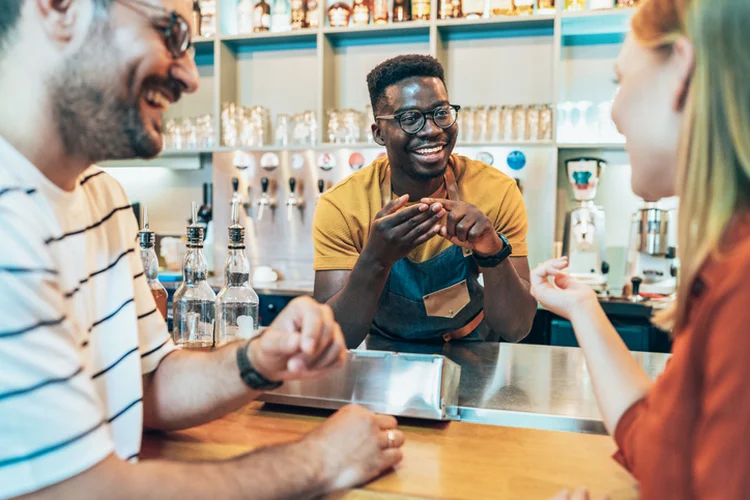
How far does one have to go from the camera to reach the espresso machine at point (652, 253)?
318 cm

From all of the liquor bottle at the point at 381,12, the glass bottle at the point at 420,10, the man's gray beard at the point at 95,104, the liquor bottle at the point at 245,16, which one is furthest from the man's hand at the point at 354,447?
the liquor bottle at the point at 245,16

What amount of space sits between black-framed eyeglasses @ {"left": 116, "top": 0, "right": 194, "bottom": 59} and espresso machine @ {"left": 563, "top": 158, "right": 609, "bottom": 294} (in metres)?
2.75

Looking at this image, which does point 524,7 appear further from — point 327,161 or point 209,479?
point 209,479

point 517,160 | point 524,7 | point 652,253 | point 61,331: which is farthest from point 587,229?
point 61,331

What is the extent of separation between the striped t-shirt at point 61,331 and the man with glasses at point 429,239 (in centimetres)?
91

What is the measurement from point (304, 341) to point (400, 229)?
2.72ft

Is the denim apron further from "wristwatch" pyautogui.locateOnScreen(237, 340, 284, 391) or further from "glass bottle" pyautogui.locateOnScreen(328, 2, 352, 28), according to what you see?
"glass bottle" pyautogui.locateOnScreen(328, 2, 352, 28)

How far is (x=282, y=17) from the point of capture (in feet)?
12.8

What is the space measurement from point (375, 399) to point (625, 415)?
1.41ft

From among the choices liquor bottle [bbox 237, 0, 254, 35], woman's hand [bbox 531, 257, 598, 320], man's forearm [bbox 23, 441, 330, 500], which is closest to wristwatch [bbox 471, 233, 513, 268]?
woman's hand [bbox 531, 257, 598, 320]

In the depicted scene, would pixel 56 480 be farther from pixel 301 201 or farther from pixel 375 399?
pixel 301 201

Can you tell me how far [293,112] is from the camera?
4.14m

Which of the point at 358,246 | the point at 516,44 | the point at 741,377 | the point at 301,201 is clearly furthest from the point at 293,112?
the point at 741,377

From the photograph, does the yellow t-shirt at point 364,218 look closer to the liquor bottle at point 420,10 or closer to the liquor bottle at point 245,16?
the liquor bottle at point 420,10
